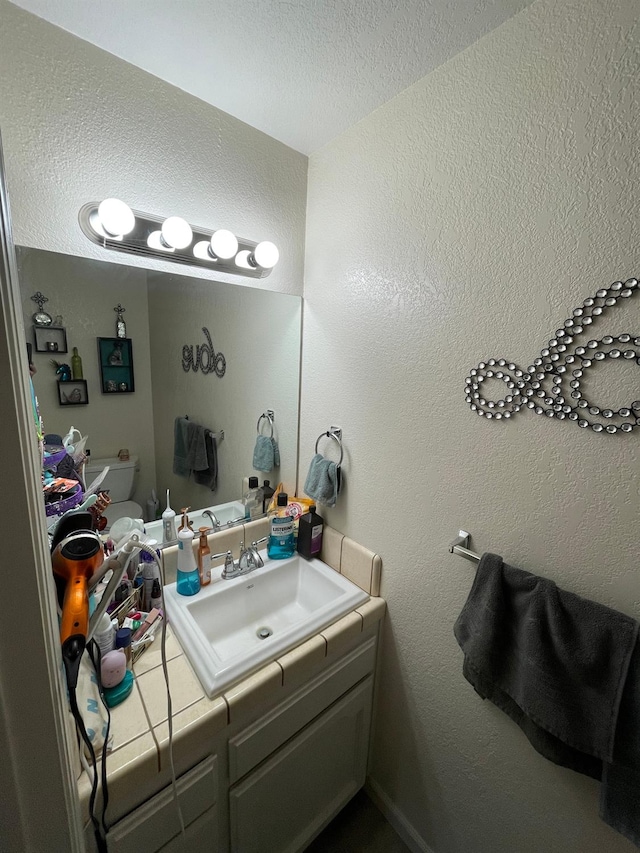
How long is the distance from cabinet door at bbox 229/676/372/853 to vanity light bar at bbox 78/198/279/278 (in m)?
1.51

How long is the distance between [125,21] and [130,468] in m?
1.19

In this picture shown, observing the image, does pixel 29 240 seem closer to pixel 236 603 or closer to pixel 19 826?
pixel 19 826

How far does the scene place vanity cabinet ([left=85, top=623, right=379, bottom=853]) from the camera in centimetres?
80

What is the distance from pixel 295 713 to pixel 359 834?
0.78 meters

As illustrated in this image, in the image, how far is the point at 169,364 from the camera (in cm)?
123

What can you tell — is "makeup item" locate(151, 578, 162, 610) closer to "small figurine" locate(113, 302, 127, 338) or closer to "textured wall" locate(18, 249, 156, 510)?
"textured wall" locate(18, 249, 156, 510)

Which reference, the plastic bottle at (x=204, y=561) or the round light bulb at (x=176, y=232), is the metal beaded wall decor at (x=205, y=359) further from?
the plastic bottle at (x=204, y=561)

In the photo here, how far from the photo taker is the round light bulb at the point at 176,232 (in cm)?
100

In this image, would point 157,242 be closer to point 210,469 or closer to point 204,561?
point 210,469

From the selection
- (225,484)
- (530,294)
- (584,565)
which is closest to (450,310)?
(530,294)

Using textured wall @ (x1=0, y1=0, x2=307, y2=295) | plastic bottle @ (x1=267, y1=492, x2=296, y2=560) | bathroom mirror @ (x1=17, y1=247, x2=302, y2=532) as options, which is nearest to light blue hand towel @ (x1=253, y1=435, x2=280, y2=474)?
bathroom mirror @ (x1=17, y1=247, x2=302, y2=532)

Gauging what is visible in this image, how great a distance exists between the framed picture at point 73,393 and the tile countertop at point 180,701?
0.75 m

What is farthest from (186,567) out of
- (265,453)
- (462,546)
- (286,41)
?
(286,41)

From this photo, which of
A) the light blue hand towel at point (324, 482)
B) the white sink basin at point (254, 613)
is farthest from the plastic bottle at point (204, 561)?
the light blue hand towel at point (324, 482)
